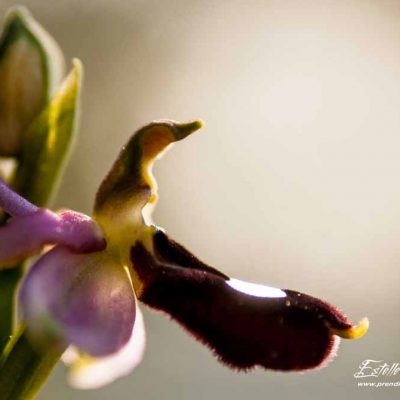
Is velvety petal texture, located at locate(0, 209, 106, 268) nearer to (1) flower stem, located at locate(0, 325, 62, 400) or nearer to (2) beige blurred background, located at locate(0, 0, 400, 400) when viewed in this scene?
(1) flower stem, located at locate(0, 325, 62, 400)

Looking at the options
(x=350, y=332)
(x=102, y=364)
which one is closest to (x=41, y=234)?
(x=102, y=364)

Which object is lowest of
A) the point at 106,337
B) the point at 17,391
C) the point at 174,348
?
the point at 174,348

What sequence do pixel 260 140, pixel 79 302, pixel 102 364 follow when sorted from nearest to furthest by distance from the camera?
pixel 79 302, pixel 102 364, pixel 260 140

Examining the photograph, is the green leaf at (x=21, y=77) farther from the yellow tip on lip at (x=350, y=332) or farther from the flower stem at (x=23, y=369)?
the yellow tip on lip at (x=350, y=332)

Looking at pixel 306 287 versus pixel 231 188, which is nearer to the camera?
pixel 306 287

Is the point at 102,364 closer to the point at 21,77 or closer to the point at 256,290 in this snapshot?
the point at 256,290

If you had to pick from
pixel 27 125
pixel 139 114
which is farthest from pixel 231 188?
pixel 27 125

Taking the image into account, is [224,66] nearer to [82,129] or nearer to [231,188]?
[231,188]
